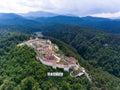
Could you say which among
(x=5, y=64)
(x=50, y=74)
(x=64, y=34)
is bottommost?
(x=64, y=34)

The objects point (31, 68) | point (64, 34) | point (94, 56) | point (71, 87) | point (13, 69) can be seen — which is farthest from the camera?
point (64, 34)

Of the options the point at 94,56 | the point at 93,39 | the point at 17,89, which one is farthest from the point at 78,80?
the point at 93,39

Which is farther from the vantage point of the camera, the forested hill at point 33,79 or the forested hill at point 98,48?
the forested hill at point 98,48

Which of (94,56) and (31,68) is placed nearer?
(31,68)

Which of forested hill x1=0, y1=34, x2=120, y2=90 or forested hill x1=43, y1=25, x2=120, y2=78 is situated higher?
forested hill x1=0, y1=34, x2=120, y2=90

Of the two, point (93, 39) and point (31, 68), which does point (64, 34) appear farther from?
point (31, 68)

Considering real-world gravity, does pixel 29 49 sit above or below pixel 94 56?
above

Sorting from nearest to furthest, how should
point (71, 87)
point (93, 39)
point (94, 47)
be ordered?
1. point (71, 87)
2. point (94, 47)
3. point (93, 39)

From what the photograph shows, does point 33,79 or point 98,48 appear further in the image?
point 98,48

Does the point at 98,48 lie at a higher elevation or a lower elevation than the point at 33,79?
lower

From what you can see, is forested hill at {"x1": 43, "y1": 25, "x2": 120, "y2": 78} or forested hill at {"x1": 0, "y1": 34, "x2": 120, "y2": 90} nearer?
forested hill at {"x1": 0, "y1": 34, "x2": 120, "y2": 90}

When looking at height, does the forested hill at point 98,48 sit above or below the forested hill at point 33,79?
below
